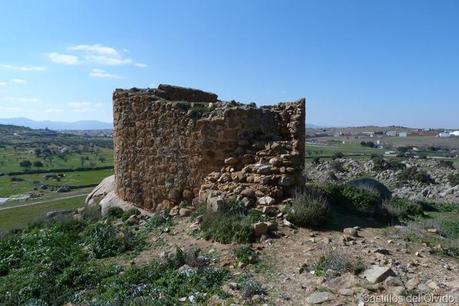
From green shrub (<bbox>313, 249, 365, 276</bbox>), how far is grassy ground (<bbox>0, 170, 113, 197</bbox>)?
55008 millimetres

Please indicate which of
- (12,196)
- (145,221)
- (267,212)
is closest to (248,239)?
(267,212)

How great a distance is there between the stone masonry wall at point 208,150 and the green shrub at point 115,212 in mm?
386

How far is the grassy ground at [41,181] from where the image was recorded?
57.5 m

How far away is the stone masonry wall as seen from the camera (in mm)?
8648

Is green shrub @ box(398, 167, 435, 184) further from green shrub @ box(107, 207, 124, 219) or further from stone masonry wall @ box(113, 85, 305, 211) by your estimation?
green shrub @ box(107, 207, 124, 219)

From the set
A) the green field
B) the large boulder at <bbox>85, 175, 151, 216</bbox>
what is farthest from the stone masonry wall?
the green field

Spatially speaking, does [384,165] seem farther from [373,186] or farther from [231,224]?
[231,224]

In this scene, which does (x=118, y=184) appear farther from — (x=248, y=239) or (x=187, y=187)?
(x=248, y=239)

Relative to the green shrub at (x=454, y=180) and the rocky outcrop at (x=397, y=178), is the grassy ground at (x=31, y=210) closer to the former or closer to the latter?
the rocky outcrop at (x=397, y=178)

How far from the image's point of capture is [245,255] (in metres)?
6.47

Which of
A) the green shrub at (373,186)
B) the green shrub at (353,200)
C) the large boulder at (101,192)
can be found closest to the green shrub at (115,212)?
the large boulder at (101,192)

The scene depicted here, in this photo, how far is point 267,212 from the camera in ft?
26.0

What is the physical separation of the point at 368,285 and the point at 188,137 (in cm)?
535

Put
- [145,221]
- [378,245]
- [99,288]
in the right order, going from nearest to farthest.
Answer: [99,288] < [378,245] < [145,221]
